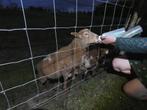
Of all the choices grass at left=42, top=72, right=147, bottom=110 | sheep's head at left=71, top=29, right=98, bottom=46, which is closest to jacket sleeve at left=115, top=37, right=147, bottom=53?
sheep's head at left=71, top=29, right=98, bottom=46

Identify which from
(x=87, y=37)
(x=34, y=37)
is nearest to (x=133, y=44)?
(x=87, y=37)

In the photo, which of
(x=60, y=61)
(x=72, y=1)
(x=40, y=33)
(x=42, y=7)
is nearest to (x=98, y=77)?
(x=60, y=61)

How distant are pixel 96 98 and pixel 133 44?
614mm

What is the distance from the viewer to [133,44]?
184 centimetres

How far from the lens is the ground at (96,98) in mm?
2041

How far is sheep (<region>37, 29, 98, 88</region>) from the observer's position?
2.25 metres

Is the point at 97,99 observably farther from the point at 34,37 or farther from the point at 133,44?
the point at 34,37

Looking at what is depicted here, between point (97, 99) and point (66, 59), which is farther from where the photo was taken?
point (66, 59)

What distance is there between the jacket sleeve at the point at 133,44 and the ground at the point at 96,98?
0.53 meters

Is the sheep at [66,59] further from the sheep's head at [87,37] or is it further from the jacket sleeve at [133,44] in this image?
the jacket sleeve at [133,44]

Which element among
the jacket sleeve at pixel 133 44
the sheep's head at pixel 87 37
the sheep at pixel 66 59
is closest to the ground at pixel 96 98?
the sheep at pixel 66 59

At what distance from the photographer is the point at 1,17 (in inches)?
164

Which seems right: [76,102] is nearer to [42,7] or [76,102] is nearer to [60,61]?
[60,61]

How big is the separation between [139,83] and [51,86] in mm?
816
